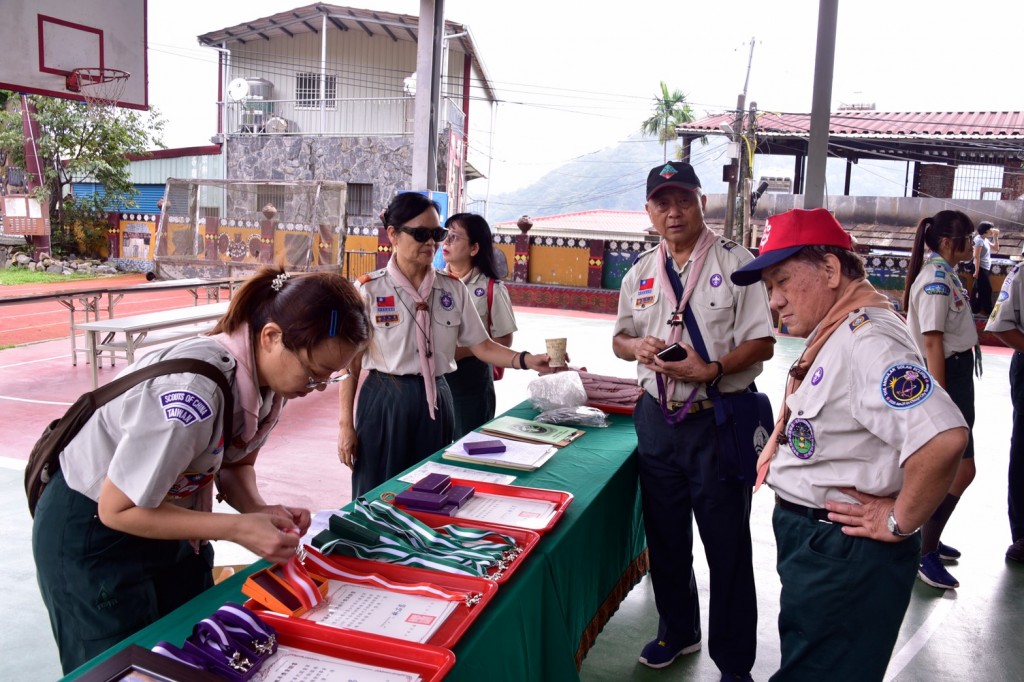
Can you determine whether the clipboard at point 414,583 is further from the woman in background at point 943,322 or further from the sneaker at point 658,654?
the woman in background at point 943,322

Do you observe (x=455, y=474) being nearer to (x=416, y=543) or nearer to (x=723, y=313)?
(x=416, y=543)

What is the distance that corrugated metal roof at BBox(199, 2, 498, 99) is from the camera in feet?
58.4

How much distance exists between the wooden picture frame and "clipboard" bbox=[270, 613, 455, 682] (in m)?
0.21

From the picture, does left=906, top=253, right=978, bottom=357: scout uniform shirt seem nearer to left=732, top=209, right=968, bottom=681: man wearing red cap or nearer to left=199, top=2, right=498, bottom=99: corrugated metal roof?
left=732, top=209, right=968, bottom=681: man wearing red cap

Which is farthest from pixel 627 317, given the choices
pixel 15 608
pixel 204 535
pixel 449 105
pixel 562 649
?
pixel 449 105

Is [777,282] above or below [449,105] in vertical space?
below

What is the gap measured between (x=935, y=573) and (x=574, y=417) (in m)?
1.89

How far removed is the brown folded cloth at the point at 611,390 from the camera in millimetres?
3391

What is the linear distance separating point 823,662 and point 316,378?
1302 millimetres

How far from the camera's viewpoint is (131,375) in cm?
142

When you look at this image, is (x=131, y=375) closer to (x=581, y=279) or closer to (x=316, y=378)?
(x=316, y=378)

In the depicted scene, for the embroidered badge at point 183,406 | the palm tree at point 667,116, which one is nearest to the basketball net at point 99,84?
the embroidered badge at point 183,406

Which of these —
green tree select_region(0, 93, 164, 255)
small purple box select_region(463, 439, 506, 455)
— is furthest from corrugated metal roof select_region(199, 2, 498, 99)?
small purple box select_region(463, 439, 506, 455)

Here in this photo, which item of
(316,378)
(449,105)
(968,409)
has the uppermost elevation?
(449,105)
